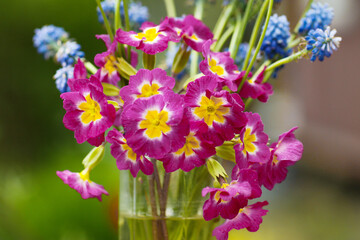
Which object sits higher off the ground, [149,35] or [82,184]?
[149,35]

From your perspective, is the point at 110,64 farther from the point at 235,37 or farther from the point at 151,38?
the point at 235,37

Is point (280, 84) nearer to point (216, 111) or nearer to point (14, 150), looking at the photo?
point (14, 150)

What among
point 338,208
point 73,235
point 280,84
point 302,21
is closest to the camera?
point 302,21

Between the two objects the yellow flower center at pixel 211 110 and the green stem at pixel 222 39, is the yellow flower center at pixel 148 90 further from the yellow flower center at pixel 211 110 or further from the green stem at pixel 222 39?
the green stem at pixel 222 39

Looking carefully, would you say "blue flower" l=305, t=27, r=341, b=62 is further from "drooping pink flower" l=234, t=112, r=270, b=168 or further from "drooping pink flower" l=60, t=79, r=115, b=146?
"drooping pink flower" l=60, t=79, r=115, b=146

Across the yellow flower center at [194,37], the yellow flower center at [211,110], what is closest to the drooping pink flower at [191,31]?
the yellow flower center at [194,37]

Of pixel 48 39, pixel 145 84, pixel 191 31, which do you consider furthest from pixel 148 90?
pixel 48 39

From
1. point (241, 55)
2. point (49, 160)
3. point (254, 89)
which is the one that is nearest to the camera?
point (254, 89)

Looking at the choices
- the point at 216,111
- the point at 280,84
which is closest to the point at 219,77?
the point at 216,111
